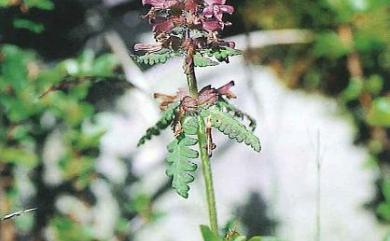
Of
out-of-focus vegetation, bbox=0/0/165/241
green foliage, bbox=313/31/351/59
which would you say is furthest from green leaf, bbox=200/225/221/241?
green foliage, bbox=313/31/351/59

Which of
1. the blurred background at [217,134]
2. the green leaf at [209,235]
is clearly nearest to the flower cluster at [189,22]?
the green leaf at [209,235]

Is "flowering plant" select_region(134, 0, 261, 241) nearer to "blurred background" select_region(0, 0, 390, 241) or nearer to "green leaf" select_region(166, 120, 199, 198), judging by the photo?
"green leaf" select_region(166, 120, 199, 198)

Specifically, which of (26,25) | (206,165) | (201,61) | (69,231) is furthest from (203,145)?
(69,231)

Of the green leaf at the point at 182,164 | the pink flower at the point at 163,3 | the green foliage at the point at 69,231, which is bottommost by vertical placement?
the green foliage at the point at 69,231

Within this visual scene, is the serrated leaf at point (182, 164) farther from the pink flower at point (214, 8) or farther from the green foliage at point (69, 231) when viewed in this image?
the green foliage at point (69, 231)

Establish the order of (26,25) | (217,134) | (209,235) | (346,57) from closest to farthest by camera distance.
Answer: (209,235) < (26,25) < (346,57) < (217,134)

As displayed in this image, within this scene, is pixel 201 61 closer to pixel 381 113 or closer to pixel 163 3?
pixel 163 3
